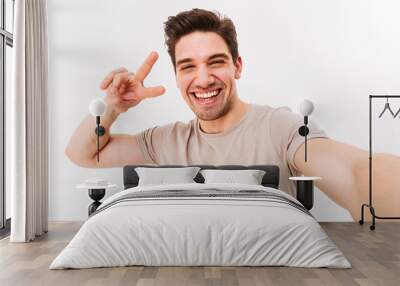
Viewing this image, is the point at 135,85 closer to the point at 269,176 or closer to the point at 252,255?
the point at 269,176

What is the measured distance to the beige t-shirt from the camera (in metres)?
6.82

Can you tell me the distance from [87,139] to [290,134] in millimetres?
2430

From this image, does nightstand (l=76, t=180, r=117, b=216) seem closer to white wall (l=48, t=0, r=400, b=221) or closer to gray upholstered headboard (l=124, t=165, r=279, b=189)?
gray upholstered headboard (l=124, t=165, r=279, b=189)

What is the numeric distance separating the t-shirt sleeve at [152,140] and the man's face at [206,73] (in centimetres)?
46

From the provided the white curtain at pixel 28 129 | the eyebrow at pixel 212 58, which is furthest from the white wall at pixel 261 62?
the white curtain at pixel 28 129

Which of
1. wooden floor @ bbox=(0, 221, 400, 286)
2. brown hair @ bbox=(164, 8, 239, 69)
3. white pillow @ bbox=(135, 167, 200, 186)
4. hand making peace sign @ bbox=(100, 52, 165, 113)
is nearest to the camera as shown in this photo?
wooden floor @ bbox=(0, 221, 400, 286)

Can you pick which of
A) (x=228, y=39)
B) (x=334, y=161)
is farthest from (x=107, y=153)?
(x=334, y=161)

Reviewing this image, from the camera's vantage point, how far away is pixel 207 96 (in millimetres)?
6859

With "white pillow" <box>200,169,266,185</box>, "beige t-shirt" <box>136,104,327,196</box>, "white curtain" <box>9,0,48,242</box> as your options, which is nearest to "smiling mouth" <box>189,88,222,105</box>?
"beige t-shirt" <box>136,104,327,196</box>

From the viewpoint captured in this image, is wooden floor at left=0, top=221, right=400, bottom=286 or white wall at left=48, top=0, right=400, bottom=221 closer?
wooden floor at left=0, top=221, right=400, bottom=286

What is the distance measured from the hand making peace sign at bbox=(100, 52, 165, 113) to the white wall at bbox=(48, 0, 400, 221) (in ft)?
0.27

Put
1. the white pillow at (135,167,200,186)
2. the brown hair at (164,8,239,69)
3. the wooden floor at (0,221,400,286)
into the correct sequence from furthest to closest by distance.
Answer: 1. the brown hair at (164,8,239,69)
2. the white pillow at (135,167,200,186)
3. the wooden floor at (0,221,400,286)

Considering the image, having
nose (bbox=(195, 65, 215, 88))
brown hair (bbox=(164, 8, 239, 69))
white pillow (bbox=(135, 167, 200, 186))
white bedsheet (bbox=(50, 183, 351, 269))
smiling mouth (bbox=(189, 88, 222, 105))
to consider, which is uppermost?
brown hair (bbox=(164, 8, 239, 69))

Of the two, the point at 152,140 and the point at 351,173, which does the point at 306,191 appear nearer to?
the point at 351,173
